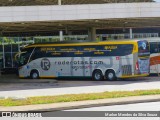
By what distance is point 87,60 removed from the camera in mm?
31703

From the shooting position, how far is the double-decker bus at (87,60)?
29766mm

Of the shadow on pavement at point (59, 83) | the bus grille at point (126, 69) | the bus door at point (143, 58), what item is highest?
the bus door at point (143, 58)

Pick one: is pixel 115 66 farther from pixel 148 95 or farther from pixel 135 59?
pixel 148 95

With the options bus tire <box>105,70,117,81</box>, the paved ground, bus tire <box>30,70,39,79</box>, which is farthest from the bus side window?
bus tire <box>30,70,39,79</box>

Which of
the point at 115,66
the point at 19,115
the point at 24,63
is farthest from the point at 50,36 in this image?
the point at 19,115

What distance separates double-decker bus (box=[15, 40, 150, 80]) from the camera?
2977 cm

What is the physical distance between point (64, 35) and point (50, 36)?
1.79 m

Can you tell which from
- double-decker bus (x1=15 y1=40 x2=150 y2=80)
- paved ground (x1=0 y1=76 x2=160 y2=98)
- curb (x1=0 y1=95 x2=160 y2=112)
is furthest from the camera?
double-decker bus (x1=15 y1=40 x2=150 y2=80)

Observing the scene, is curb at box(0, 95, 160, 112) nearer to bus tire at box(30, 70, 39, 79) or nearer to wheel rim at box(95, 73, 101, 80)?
wheel rim at box(95, 73, 101, 80)

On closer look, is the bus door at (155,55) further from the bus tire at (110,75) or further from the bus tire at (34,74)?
the bus tire at (34,74)

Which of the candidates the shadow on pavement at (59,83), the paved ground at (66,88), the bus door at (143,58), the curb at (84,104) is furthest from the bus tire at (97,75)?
the curb at (84,104)

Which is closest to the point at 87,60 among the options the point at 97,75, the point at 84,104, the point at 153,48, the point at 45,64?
the point at 97,75

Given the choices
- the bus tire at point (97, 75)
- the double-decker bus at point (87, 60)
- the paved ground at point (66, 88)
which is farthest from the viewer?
the bus tire at point (97, 75)

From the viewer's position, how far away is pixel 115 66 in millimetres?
30469
